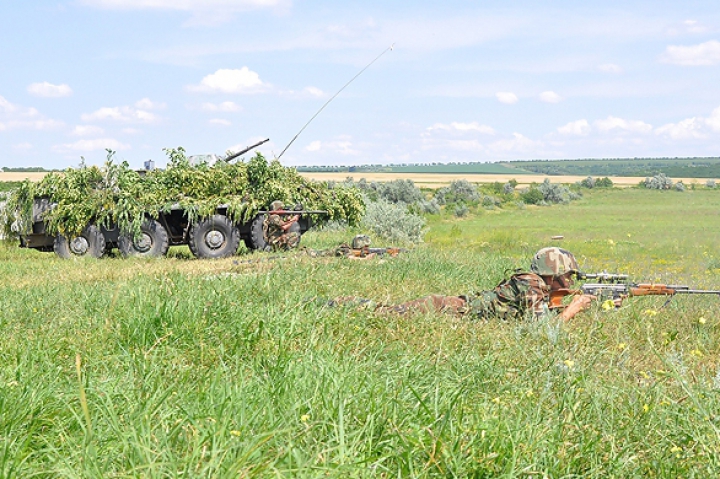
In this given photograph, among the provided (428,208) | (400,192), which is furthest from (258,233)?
(400,192)

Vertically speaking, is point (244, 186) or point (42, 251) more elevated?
point (244, 186)

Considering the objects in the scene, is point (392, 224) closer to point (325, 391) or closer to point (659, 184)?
point (325, 391)

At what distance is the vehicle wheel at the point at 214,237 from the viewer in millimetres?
14070

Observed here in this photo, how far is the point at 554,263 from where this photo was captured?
22.2ft

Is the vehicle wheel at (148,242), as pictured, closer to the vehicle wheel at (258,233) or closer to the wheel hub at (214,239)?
the wheel hub at (214,239)

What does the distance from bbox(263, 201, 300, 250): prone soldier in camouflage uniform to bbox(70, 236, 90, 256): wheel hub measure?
312 cm

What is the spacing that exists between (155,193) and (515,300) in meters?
9.15

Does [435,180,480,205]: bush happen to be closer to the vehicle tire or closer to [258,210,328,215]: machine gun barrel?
[258,210,328,215]: machine gun barrel

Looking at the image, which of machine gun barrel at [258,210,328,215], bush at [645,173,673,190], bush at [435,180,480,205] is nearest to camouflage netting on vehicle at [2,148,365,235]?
machine gun barrel at [258,210,328,215]

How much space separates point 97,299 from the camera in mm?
6820

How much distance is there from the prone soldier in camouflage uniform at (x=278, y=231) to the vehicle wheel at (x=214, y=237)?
569 mm

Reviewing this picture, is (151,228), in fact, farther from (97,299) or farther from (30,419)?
(30,419)

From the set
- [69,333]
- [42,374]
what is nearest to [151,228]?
[69,333]

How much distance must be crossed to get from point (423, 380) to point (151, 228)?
1047 cm
